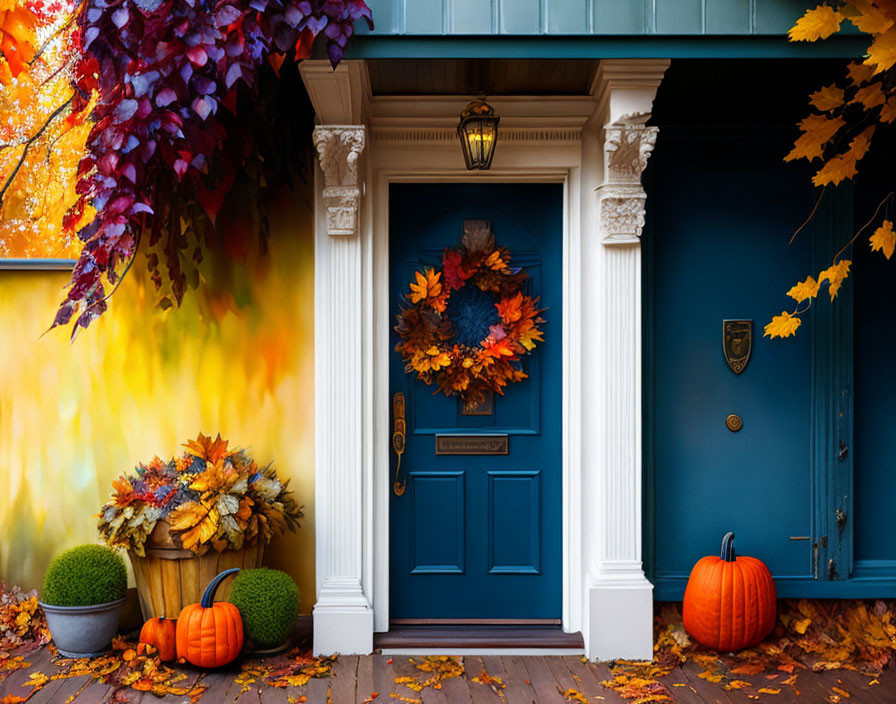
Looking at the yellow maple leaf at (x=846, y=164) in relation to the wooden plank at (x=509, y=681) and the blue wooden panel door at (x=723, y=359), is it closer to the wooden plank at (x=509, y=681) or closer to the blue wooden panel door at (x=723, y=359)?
the blue wooden panel door at (x=723, y=359)

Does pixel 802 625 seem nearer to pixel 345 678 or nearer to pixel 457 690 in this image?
pixel 457 690

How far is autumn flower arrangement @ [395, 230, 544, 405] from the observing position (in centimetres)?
376

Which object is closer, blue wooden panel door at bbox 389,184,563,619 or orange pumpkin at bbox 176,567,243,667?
orange pumpkin at bbox 176,567,243,667

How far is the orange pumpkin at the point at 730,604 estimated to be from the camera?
3.43 m

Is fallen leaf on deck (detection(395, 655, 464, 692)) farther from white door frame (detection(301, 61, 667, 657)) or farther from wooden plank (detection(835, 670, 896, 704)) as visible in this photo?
wooden plank (detection(835, 670, 896, 704))

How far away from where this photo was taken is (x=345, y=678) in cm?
326

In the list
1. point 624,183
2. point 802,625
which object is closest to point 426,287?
point 624,183

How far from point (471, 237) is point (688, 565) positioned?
2.14m

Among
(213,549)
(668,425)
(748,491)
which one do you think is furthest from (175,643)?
(748,491)

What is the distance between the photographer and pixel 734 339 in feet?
12.4

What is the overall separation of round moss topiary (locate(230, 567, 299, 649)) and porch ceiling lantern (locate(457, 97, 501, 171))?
230cm

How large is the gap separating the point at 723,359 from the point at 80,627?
3.60 meters

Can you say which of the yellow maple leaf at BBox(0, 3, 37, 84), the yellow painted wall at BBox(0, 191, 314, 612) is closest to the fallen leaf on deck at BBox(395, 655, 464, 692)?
the yellow painted wall at BBox(0, 191, 314, 612)

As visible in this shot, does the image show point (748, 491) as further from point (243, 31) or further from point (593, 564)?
point (243, 31)
